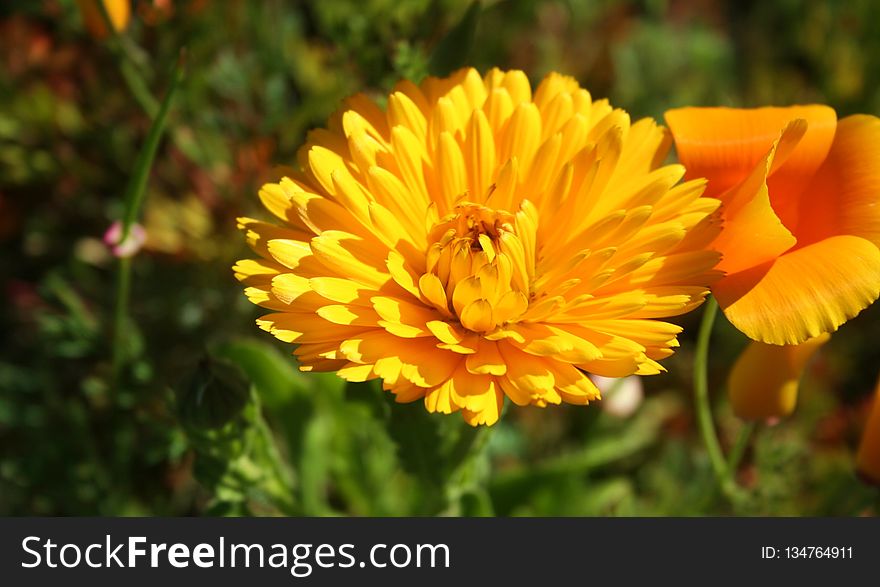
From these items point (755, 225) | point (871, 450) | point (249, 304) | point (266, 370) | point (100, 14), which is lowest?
point (871, 450)

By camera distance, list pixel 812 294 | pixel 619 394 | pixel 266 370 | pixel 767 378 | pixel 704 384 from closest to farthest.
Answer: pixel 812 294 < pixel 767 378 < pixel 704 384 < pixel 266 370 < pixel 619 394

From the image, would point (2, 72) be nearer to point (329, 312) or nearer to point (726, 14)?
point (329, 312)

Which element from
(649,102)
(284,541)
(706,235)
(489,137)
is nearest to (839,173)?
(706,235)

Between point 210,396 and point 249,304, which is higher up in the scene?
point 249,304

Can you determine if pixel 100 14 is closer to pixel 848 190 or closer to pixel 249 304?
pixel 249 304

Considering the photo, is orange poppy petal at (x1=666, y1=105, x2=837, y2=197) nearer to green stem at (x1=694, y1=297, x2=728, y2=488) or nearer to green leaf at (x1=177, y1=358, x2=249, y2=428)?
green stem at (x1=694, y1=297, x2=728, y2=488)

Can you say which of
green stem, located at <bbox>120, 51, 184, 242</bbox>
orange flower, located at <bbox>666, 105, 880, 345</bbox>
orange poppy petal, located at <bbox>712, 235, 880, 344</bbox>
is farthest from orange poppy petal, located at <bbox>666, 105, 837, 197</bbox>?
green stem, located at <bbox>120, 51, 184, 242</bbox>

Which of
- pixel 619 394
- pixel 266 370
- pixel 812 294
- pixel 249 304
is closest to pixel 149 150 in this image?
pixel 266 370
